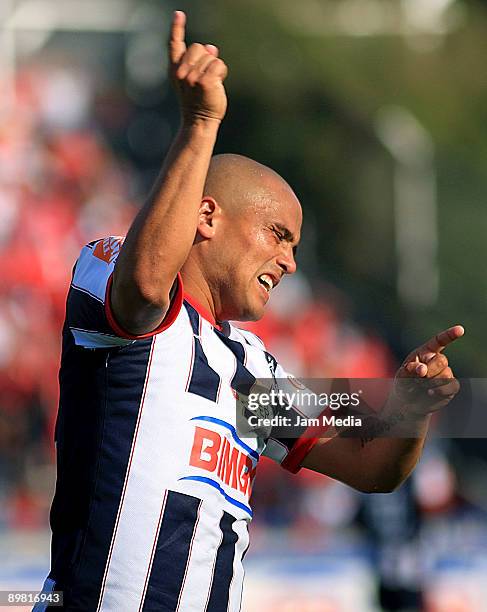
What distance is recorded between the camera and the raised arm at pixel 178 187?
2652mm

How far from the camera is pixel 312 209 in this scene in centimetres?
1758

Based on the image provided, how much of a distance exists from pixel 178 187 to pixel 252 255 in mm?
683

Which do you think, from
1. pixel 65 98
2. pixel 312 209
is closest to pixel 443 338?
pixel 65 98

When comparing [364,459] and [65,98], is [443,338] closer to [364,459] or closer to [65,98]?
[364,459]

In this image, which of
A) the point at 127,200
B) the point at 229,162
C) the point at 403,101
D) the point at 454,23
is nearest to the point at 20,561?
the point at 229,162

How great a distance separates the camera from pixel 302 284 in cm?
1338

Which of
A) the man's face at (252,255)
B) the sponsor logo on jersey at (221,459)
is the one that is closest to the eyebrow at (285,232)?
the man's face at (252,255)

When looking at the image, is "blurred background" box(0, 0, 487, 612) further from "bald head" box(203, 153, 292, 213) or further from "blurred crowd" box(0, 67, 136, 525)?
"bald head" box(203, 153, 292, 213)

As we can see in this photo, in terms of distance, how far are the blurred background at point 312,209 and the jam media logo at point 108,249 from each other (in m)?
4.53

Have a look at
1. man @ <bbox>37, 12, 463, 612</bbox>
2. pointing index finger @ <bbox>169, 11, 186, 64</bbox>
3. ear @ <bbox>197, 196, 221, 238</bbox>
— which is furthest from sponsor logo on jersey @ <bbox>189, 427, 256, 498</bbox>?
pointing index finger @ <bbox>169, 11, 186, 64</bbox>

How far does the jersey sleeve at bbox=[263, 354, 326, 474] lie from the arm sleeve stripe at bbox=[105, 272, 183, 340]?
2.43 ft

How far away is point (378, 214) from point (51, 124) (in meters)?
5.25

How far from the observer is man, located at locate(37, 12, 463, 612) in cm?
269

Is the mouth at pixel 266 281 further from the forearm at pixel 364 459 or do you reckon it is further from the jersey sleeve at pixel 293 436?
the forearm at pixel 364 459
